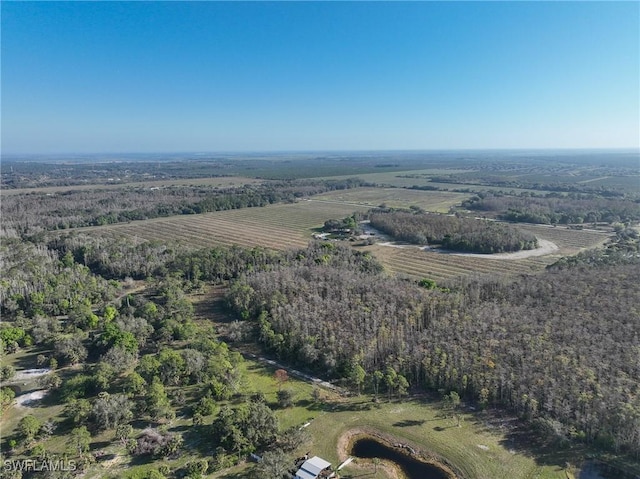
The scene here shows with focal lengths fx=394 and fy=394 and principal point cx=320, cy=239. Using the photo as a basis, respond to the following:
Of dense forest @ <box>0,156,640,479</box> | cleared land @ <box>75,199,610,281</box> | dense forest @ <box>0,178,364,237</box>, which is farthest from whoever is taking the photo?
dense forest @ <box>0,178,364,237</box>

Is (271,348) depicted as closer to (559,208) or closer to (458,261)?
(458,261)

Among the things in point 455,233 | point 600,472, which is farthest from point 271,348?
point 455,233

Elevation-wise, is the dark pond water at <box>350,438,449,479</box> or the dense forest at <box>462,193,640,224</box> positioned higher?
the dense forest at <box>462,193,640,224</box>

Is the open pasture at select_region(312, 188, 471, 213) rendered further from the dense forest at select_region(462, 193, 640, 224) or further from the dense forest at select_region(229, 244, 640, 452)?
the dense forest at select_region(229, 244, 640, 452)

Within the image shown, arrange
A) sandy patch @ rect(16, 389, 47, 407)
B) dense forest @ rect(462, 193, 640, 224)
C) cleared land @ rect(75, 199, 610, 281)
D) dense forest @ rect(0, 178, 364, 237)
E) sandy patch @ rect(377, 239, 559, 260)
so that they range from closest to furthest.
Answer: sandy patch @ rect(16, 389, 47, 407) < cleared land @ rect(75, 199, 610, 281) < sandy patch @ rect(377, 239, 559, 260) < dense forest @ rect(462, 193, 640, 224) < dense forest @ rect(0, 178, 364, 237)

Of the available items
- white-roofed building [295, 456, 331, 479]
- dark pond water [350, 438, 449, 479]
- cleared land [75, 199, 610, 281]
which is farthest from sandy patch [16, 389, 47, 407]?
cleared land [75, 199, 610, 281]

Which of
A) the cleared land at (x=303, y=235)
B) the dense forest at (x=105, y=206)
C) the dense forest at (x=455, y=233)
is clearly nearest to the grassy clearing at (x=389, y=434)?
the cleared land at (x=303, y=235)
